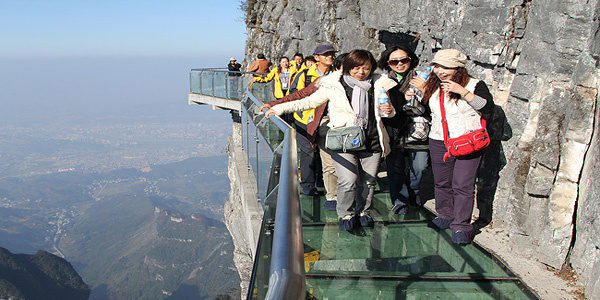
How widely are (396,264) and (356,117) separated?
1.37 metres

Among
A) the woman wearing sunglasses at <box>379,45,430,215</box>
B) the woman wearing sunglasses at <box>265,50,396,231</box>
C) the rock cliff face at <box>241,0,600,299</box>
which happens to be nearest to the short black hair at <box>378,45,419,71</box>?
the woman wearing sunglasses at <box>379,45,430,215</box>

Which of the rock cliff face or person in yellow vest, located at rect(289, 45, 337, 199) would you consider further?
person in yellow vest, located at rect(289, 45, 337, 199)

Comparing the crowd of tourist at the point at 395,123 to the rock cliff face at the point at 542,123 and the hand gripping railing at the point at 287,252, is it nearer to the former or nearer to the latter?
the rock cliff face at the point at 542,123

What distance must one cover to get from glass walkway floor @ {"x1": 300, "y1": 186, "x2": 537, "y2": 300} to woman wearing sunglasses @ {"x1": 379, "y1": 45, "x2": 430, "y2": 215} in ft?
1.76

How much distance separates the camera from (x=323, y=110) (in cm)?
518

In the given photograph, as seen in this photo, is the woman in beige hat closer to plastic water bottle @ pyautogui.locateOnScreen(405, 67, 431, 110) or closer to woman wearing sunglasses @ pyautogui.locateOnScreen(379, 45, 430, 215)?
plastic water bottle @ pyautogui.locateOnScreen(405, 67, 431, 110)

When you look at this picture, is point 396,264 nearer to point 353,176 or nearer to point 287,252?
point 353,176

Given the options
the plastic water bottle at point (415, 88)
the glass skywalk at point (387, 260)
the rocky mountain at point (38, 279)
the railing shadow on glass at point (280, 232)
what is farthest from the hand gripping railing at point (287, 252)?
the rocky mountain at point (38, 279)

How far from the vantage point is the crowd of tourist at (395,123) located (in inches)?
184

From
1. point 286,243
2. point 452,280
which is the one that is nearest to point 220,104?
point 452,280

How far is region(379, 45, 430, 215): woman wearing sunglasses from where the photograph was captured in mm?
5336

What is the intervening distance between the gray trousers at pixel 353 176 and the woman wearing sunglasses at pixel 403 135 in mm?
664

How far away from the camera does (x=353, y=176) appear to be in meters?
4.84

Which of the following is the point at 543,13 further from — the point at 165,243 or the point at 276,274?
the point at 165,243
